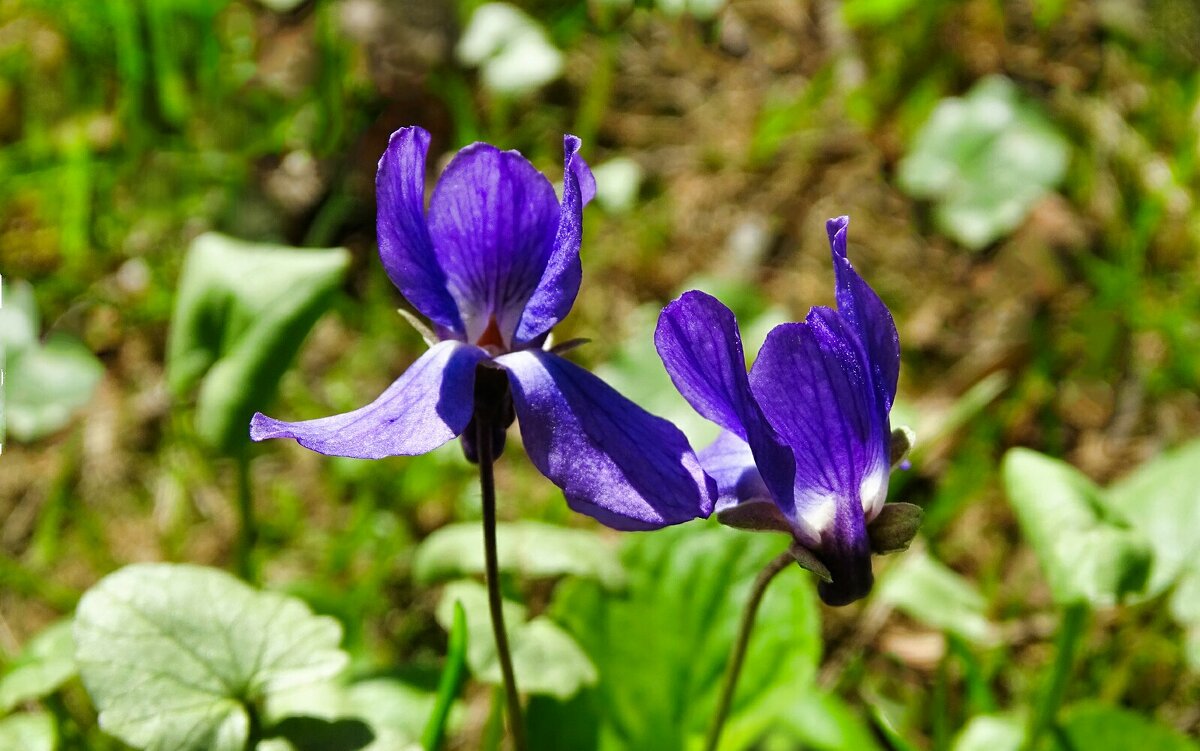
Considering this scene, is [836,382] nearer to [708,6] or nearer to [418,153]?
[418,153]

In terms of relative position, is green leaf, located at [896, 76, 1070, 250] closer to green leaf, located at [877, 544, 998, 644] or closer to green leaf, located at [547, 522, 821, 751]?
green leaf, located at [877, 544, 998, 644]

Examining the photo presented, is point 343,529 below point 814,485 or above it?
below

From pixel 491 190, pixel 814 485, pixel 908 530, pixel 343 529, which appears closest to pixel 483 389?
pixel 491 190

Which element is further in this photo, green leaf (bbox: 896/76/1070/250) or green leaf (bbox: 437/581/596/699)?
green leaf (bbox: 896/76/1070/250)

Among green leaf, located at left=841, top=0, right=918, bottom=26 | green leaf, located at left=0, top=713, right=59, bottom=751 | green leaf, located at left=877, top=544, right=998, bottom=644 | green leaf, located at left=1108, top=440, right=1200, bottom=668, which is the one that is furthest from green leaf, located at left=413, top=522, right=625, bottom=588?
green leaf, located at left=841, top=0, right=918, bottom=26

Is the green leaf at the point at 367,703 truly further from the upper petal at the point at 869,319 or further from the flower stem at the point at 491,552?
the upper petal at the point at 869,319

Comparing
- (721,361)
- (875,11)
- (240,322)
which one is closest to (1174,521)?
(721,361)

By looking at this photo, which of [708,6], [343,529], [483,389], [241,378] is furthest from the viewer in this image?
[708,6]
